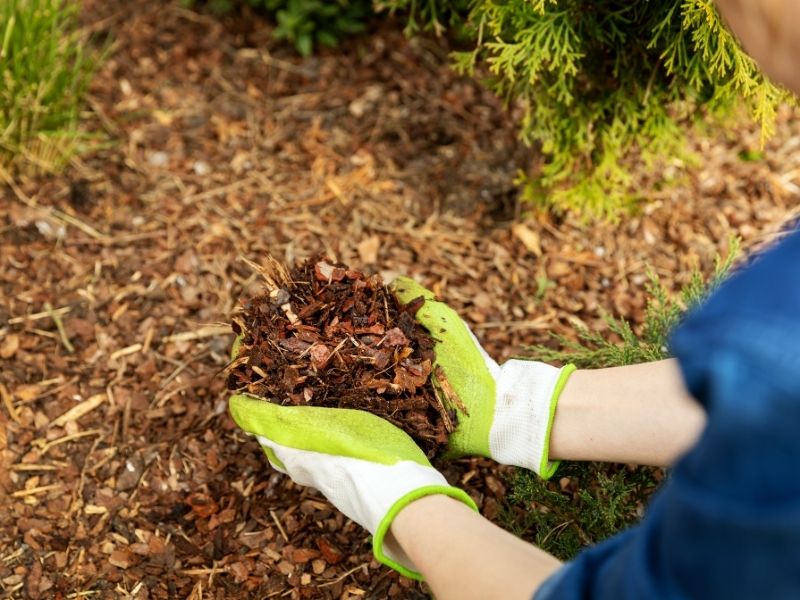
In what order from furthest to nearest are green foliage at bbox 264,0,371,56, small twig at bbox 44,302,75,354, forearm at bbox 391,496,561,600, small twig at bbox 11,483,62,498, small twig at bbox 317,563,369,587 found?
green foliage at bbox 264,0,371,56
small twig at bbox 44,302,75,354
small twig at bbox 11,483,62,498
small twig at bbox 317,563,369,587
forearm at bbox 391,496,561,600

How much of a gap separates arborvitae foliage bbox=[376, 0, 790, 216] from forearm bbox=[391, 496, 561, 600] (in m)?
1.29

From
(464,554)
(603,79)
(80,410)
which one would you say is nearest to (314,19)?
(603,79)

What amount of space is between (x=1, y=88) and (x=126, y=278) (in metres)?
0.77

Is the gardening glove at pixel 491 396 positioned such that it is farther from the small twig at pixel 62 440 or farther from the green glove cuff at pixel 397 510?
the small twig at pixel 62 440

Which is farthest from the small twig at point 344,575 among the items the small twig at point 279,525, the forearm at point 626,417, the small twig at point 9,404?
the small twig at point 9,404

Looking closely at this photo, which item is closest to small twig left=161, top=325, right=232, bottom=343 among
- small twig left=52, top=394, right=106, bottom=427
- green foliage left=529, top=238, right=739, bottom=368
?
small twig left=52, top=394, right=106, bottom=427

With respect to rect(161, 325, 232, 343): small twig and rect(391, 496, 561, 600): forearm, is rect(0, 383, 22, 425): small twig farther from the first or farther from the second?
rect(391, 496, 561, 600): forearm

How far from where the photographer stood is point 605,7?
8.00 feet

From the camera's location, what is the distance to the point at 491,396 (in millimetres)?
2061

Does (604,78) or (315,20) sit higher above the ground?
(604,78)

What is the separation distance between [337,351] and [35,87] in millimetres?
1603

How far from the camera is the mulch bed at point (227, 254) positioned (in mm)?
2186

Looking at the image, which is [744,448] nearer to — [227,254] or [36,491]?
[36,491]

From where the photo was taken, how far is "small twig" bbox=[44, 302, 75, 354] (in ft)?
8.35
